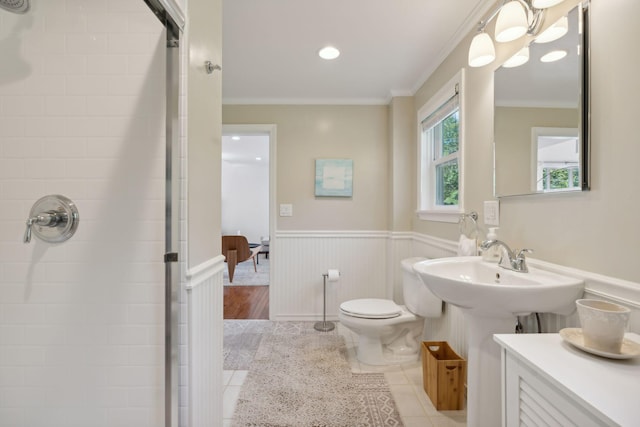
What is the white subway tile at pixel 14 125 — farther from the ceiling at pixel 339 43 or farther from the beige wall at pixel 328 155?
the beige wall at pixel 328 155

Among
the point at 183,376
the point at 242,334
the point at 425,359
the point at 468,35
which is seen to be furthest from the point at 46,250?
the point at 468,35

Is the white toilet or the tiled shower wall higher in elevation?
the tiled shower wall

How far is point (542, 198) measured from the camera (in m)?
1.17

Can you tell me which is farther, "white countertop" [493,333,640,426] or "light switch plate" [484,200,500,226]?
"light switch plate" [484,200,500,226]

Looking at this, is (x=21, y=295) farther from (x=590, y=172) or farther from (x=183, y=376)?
(x=590, y=172)

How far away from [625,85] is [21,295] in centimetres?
224

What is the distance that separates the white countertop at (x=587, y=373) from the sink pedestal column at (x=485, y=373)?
34 centimetres

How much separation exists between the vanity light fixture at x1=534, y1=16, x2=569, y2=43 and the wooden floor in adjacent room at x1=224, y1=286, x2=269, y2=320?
2908 millimetres

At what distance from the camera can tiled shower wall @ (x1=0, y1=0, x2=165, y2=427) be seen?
1.09 m

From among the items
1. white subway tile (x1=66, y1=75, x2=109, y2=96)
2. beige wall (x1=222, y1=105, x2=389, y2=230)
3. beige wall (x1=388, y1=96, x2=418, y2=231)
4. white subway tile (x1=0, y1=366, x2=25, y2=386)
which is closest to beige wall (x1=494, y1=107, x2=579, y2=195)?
beige wall (x1=388, y1=96, x2=418, y2=231)

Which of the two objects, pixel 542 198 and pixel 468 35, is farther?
pixel 468 35

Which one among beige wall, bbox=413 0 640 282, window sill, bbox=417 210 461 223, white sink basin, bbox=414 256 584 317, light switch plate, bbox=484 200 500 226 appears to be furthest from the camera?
window sill, bbox=417 210 461 223

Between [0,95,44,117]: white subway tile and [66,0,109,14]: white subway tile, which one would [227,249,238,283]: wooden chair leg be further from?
[66,0,109,14]: white subway tile

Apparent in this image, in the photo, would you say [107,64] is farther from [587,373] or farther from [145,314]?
[587,373]
